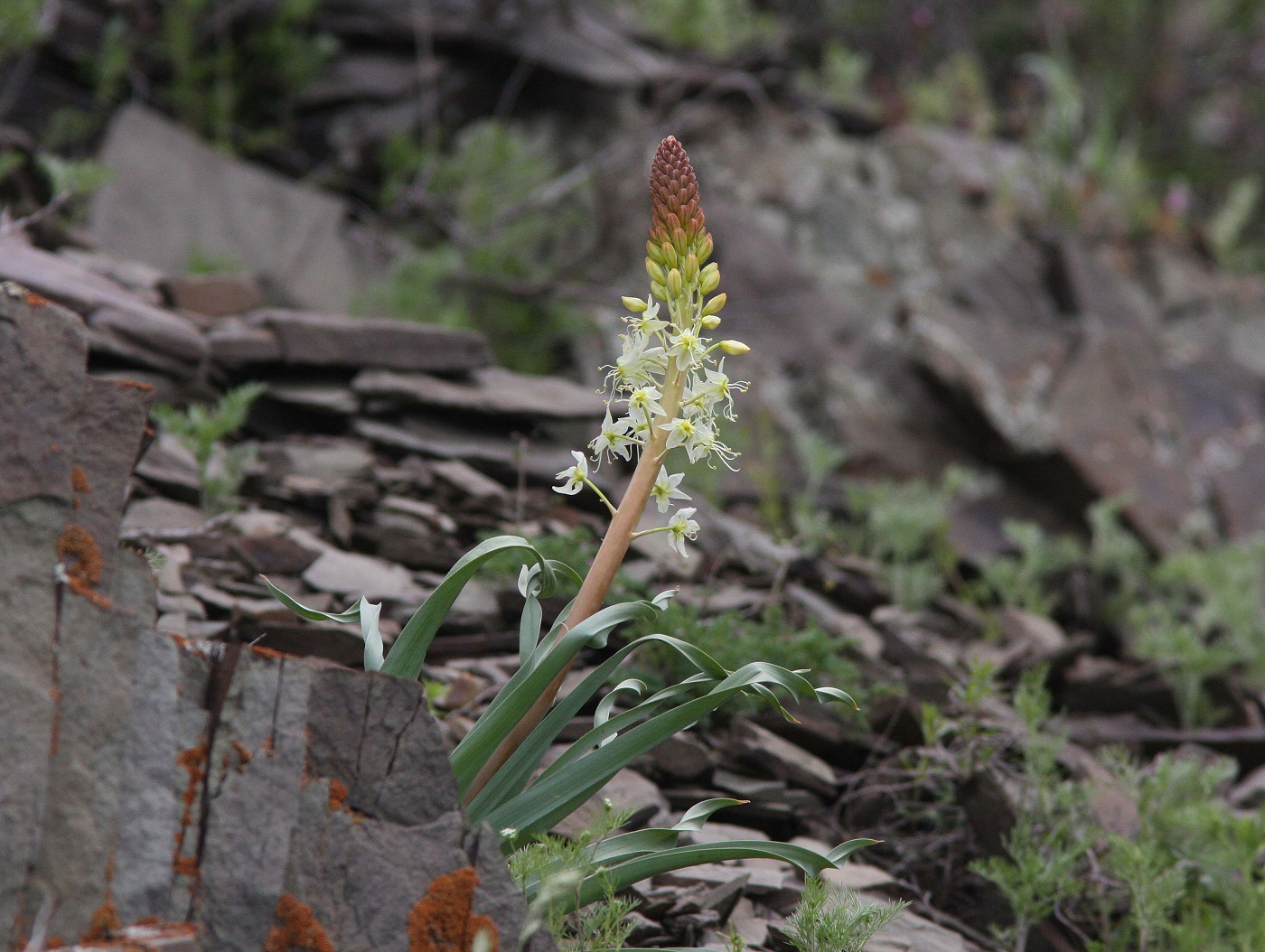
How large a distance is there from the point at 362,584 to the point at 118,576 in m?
1.56

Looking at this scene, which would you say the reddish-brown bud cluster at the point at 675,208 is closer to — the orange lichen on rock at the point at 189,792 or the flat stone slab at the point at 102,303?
the orange lichen on rock at the point at 189,792

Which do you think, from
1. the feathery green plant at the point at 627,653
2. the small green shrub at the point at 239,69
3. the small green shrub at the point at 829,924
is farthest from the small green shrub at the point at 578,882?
the small green shrub at the point at 239,69

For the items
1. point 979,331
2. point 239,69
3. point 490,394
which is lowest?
point 490,394

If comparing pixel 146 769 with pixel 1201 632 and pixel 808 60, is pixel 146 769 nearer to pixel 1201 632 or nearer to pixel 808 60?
pixel 1201 632

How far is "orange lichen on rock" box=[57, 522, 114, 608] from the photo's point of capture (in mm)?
1709

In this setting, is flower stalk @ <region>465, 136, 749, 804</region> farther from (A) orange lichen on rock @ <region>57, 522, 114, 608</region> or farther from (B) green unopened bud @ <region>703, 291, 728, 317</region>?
(A) orange lichen on rock @ <region>57, 522, 114, 608</region>

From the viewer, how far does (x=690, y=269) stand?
2133 millimetres

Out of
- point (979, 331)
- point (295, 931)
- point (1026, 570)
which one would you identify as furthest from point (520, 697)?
point (979, 331)

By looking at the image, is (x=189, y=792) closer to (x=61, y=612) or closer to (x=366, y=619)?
(x=61, y=612)

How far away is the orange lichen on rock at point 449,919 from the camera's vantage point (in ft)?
5.83

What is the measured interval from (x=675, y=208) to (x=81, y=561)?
121 cm

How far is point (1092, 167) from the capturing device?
8.08 m

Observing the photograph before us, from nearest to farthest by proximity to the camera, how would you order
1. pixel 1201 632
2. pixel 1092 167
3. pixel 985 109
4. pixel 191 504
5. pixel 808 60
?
1. pixel 191 504
2. pixel 1201 632
3. pixel 1092 167
4. pixel 985 109
5. pixel 808 60

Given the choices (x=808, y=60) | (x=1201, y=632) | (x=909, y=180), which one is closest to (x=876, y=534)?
(x=1201, y=632)
